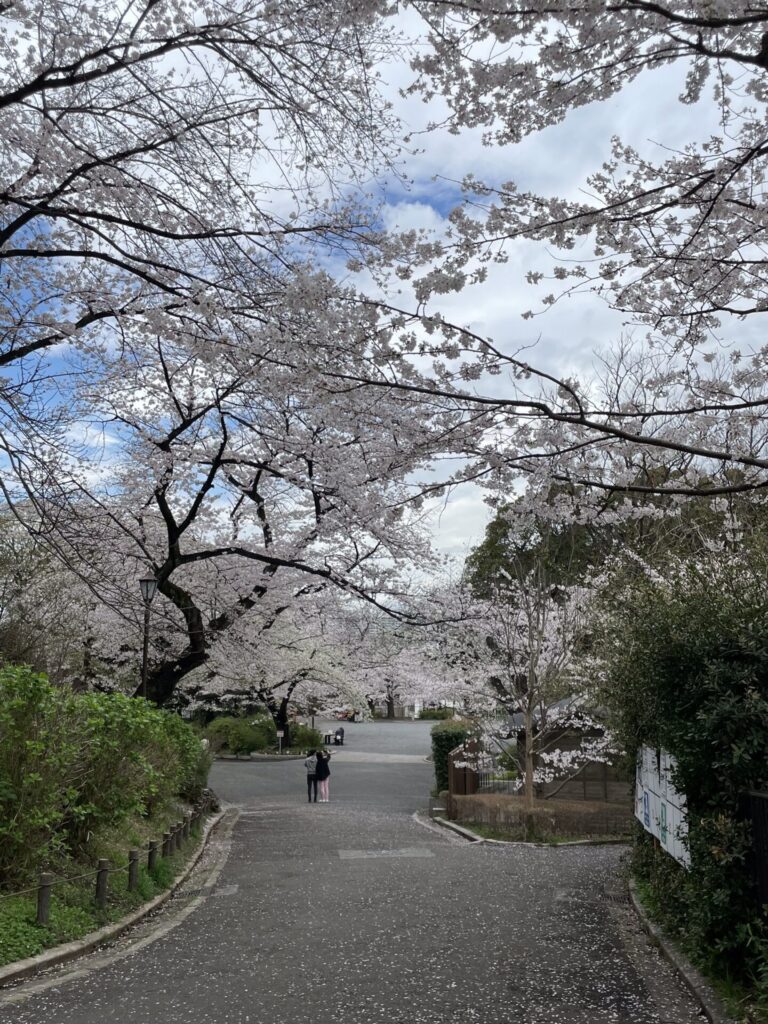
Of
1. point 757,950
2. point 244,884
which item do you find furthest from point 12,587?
point 757,950

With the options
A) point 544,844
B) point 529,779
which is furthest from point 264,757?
point 544,844

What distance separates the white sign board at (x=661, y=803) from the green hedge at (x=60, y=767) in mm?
5246

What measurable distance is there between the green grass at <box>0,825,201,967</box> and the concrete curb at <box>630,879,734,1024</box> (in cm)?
464

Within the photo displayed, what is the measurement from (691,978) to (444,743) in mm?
20320

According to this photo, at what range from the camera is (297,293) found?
6.29 metres

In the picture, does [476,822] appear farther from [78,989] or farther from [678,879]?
[78,989]

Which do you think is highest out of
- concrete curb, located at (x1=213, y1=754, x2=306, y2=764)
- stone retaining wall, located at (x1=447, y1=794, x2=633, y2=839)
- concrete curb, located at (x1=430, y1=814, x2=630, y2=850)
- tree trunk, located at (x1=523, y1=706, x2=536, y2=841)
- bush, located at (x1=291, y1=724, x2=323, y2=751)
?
tree trunk, located at (x1=523, y1=706, x2=536, y2=841)

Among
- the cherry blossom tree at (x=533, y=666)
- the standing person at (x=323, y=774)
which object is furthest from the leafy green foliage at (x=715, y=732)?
the standing person at (x=323, y=774)

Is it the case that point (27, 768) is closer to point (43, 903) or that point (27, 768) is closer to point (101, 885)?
point (43, 903)

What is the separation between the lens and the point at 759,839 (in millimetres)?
5223

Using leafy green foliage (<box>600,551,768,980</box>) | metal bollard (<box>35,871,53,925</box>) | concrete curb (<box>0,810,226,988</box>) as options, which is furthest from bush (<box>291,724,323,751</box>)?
leafy green foliage (<box>600,551,768,980</box>)

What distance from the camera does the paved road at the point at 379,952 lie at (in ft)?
17.1

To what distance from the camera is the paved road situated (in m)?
5.21

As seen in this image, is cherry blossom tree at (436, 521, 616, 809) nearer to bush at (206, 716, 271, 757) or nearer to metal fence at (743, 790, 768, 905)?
metal fence at (743, 790, 768, 905)
